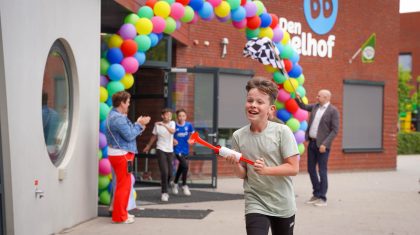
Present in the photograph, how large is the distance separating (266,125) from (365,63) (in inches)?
612

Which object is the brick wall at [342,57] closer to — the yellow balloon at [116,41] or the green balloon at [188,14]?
the green balloon at [188,14]

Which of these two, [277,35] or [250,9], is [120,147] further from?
[277,35]

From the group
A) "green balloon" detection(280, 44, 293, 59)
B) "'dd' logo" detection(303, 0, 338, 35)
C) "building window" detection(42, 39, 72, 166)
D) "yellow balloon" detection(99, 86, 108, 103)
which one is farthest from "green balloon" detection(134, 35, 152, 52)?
"'dd' logo" detection(303, 0, 338, 35)

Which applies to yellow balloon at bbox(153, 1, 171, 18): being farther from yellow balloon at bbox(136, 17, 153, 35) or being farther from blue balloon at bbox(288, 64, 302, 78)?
blue balloon at bbox(288, 64, 302, 78)

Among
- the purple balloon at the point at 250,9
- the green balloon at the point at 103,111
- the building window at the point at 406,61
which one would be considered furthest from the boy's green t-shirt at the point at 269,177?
the building window at the point at 406,61

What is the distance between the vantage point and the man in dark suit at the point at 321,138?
11352 millimetres

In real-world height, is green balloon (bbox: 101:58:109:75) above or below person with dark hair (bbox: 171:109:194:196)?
above

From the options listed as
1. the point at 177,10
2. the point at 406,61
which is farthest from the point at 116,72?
the point at 406,61

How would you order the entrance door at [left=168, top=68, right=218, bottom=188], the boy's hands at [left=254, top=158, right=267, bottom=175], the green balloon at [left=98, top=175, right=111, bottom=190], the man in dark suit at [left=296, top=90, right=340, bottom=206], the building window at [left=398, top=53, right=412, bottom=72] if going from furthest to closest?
the building window at [left=398, top=53, right=412, bottom=72] < the entrance door at [left=168, top=68, right=218, bottom=188] < the man in dark suit at [left=296, top=90, right=340, bottom=206] < the green balloon at [left=98, top=175, right=111, bottom=190] < the boy's hands at [left=254, top=158, right=267, bottom=175]

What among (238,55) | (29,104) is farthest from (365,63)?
(29,104)

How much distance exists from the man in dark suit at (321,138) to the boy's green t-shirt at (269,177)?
6.26 meters

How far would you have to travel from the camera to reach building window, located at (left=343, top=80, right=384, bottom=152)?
1964cm

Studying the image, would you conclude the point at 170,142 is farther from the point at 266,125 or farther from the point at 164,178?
the point at 266,125

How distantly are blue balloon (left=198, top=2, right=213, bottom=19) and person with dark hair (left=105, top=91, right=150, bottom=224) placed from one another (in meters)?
2.88
